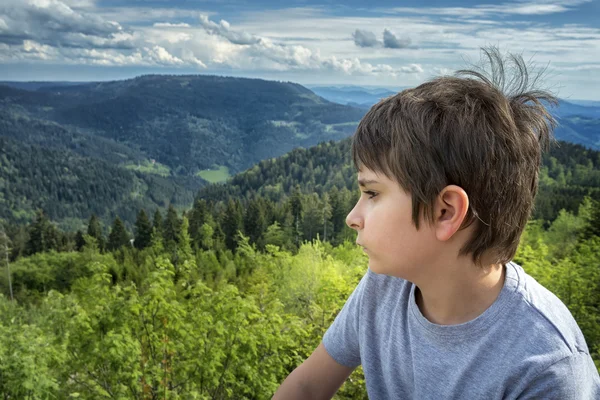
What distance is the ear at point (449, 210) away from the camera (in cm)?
147

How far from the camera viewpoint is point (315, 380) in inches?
80.4

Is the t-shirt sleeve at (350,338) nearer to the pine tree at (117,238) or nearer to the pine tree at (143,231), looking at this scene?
the pine tree at (143,231)

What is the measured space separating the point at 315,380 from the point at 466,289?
0.81 meters

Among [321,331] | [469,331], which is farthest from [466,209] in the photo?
[321,331]

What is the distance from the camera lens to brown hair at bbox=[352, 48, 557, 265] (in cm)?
147

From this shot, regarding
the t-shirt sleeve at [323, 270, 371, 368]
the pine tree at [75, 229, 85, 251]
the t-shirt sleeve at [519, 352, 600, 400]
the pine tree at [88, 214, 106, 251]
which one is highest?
the t-shirt sleeve at [519, 352, 600, 400]

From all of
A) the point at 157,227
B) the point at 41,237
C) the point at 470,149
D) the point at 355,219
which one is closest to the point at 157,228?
the point at 157,227

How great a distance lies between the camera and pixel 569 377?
1.33 meters

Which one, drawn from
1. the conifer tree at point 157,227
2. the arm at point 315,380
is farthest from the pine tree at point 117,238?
A: the arm at point 315,380

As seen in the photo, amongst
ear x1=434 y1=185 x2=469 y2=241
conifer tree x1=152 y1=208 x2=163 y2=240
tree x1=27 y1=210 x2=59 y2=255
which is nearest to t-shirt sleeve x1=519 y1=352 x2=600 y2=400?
ear x1=434 y1=185 x2=469 y2=241

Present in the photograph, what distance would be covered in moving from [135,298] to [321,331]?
205 inches

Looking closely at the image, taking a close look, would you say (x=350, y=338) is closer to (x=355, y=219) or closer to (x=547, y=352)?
(x=355, y=219)

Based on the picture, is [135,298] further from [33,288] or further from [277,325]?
[33,288]

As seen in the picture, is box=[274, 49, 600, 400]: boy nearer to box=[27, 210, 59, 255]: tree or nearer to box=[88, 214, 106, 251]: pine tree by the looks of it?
box=[88, 214, 106, 251]: pine tree
